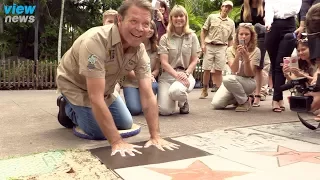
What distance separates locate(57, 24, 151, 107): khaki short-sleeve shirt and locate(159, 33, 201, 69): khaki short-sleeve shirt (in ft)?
5.37

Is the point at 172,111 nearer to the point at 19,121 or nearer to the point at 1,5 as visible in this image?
the point at 19,121

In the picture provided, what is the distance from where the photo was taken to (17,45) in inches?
510

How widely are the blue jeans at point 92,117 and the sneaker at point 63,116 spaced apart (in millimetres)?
102

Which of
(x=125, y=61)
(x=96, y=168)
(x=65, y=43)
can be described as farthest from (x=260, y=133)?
(x=65, y=43)

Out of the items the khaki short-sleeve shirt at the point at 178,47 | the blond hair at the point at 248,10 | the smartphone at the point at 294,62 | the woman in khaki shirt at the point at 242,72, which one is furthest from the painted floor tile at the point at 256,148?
the blond hair at the point at 248,10

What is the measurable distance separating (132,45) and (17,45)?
11.0 meters

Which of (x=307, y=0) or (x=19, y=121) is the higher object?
(x=307, y=0)

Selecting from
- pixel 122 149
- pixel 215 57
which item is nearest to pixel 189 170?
pixel 122 149

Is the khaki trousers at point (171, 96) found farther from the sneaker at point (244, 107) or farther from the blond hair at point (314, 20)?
the blond hair at point (314, 20)

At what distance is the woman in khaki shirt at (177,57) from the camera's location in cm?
487

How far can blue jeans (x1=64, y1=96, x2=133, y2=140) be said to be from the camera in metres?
3.30

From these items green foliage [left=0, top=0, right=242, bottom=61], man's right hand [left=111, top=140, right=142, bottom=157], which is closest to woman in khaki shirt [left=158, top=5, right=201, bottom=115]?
man's right hand [left=111, top=140, right=142, bottom=157]

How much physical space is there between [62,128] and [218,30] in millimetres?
3938

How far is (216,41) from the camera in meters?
6.97
